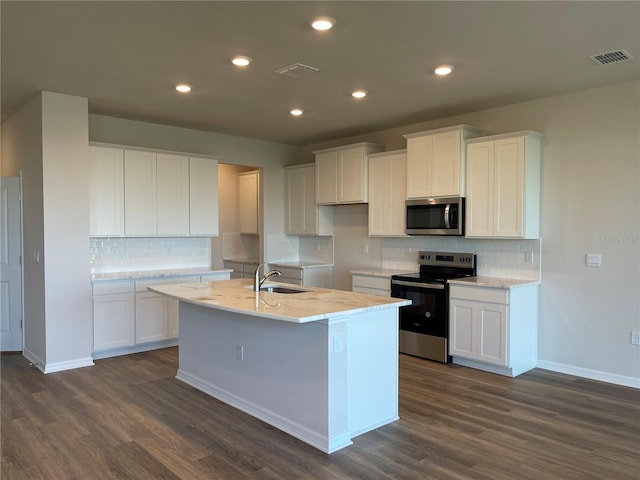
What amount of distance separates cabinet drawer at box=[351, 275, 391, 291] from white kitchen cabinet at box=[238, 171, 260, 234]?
244cm

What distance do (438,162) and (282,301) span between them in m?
2.63

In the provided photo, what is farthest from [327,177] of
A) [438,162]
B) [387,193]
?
[438,162]

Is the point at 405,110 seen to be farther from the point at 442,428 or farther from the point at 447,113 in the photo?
the point at 442,428

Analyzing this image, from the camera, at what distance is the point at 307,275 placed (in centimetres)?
653

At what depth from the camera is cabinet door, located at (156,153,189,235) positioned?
5.57 meters

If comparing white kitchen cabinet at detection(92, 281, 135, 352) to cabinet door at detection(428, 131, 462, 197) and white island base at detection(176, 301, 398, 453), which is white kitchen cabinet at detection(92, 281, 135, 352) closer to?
white island base at detection(176, 301, 398, 453)

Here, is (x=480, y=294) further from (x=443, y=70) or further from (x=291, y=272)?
(x=291, y=272)

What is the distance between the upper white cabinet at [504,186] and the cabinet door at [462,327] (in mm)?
743

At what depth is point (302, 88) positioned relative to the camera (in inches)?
169

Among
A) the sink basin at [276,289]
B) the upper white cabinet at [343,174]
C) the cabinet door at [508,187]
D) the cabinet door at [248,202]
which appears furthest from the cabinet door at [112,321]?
the cabinet door at [508,187]

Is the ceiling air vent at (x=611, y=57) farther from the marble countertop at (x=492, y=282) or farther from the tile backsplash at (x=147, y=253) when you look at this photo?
the tile backsplash at (x=147, y=253)

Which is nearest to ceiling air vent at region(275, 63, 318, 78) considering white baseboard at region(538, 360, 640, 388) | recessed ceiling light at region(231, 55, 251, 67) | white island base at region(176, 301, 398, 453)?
recessed ceiling light at region(231, 55, 251, 67)

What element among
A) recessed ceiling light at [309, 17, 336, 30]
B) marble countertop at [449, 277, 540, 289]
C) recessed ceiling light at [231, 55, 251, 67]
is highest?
recessed ceiling light at [231, 55, 251, 67]

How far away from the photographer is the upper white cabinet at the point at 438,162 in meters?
4.87
